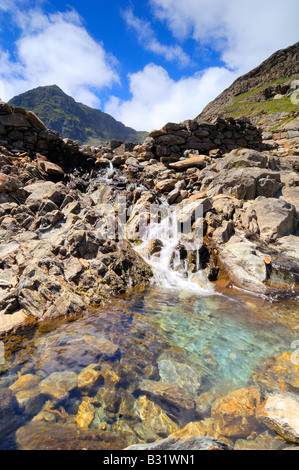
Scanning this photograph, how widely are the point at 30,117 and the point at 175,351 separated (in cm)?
2325

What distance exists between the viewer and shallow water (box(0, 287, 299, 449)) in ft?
13.5

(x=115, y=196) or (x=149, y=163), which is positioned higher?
(x=149, y=163)

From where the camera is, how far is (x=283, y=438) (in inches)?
134

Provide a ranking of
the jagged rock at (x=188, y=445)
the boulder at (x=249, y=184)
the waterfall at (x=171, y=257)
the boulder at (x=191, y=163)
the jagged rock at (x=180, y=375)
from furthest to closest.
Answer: the boulder at (x=191, y=163)
the boulder at (x=249, y=184)
the waterfall at (x=171, y=257)
the jagged rock at (x=180, y=375)
the jagged rock at (x=188, y=445)

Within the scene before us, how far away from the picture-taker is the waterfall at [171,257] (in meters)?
11.1

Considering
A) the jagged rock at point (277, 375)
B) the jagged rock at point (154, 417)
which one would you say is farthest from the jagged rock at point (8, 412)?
the jagged rock at point (277, 375)

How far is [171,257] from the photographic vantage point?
12305mm

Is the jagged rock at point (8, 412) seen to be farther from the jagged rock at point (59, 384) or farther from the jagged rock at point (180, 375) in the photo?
the jagged rock at point (180, 375)

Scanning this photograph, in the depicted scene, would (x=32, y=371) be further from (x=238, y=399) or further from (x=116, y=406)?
(x=238, y=399)

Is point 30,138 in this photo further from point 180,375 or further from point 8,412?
point 180,375

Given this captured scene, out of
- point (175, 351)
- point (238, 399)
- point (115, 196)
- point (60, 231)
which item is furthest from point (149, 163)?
point (238, 399)

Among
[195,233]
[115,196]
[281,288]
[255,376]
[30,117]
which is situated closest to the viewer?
[255,376]

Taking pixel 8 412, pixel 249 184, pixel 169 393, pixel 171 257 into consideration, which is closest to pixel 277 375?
pixel 169 393

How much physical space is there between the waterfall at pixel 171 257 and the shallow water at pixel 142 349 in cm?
218
